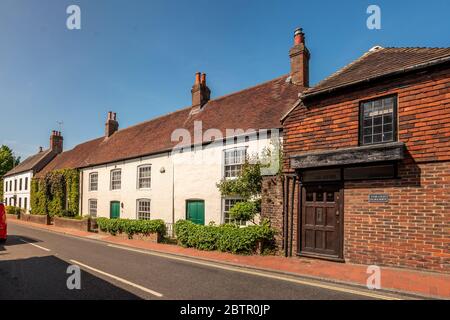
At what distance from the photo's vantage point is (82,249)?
12.7 m

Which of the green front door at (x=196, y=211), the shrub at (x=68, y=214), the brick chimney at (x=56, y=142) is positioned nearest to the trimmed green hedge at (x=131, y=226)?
the green front door at (x=196, y=211)

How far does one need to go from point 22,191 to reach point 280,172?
140ft

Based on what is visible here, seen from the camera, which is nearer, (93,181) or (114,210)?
(114,210)

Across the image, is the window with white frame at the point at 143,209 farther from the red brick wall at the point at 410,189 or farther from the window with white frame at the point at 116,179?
the red brick wall at the point at 410,189

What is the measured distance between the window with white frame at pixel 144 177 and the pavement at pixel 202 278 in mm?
8489

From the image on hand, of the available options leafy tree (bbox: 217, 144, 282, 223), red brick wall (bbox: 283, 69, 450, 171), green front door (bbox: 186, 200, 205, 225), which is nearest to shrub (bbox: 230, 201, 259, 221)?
leafy tree (bbox: 217, 144, 282, 223)

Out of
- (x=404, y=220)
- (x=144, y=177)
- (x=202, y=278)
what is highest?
(x=144, y=177)

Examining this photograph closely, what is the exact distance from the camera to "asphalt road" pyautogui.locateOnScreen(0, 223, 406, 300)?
632 cm

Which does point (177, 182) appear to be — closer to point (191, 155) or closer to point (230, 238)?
point (191, 155)

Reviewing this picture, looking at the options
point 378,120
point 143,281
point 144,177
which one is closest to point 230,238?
point 143,281

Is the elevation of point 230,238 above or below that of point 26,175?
below

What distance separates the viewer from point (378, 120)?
8.93 m

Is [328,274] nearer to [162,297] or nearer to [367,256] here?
Answer: [367,256]

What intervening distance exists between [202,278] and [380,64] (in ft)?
28.4
